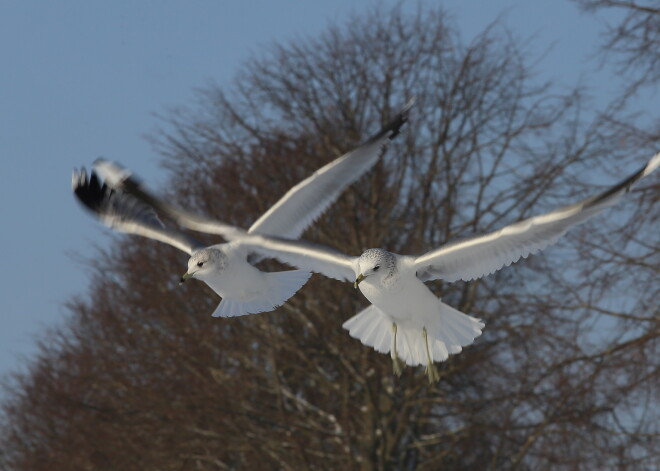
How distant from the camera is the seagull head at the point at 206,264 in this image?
426 inches

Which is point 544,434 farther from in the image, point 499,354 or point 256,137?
point 256,137

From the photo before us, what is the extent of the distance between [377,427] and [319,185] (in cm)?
841

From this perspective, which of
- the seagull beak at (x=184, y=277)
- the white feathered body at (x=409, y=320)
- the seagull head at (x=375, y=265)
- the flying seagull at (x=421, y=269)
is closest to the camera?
the flying seagull at (x=421, y=269)

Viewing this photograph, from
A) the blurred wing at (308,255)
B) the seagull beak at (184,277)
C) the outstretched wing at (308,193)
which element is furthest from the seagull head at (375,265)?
the outstretched wing at (308,193)

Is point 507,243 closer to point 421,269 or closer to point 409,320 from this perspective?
point 421,269

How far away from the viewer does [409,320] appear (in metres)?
10.7

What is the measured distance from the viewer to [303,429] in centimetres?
2002

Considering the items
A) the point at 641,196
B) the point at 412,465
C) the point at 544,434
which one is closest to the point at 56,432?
the point at 412,465

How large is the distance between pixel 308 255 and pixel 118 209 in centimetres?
249

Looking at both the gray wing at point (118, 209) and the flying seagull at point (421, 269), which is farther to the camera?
the gray wing at point (118, 209)

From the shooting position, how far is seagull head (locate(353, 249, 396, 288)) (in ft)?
32.0

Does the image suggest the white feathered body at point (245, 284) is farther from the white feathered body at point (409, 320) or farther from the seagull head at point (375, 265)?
the seagull head at point (375, 265)

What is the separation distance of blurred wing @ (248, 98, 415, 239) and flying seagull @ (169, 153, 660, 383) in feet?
2.51

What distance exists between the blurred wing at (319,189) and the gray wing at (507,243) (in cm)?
193
